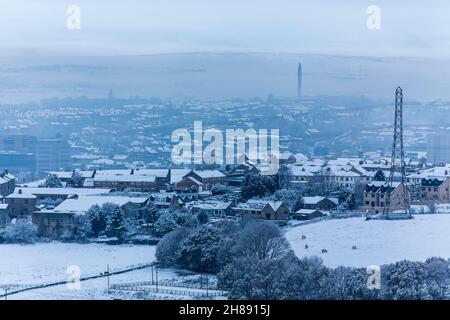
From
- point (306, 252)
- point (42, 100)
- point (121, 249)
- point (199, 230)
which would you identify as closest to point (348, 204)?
point (306, 252)

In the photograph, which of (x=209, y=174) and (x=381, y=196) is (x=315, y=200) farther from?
(x=209, y=174)

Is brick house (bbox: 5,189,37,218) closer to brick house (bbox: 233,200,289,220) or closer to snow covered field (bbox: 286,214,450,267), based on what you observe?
brick house (bbox: 233,200,289,220)

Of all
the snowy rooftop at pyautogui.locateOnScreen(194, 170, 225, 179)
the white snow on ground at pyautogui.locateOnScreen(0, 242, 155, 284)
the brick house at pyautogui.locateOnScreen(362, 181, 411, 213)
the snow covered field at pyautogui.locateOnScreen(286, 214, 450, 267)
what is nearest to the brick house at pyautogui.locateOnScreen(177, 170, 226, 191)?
the snowy rooftop at pyautogui.locateOnScreen(194, 170, 225, 179)

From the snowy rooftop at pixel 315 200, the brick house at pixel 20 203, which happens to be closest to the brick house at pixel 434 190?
the snowy rooftop at pixel 315 200

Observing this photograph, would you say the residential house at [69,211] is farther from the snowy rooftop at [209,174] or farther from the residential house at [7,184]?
the snowy rooftop at [209,174]

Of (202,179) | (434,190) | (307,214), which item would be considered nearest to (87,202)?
(202,179)
